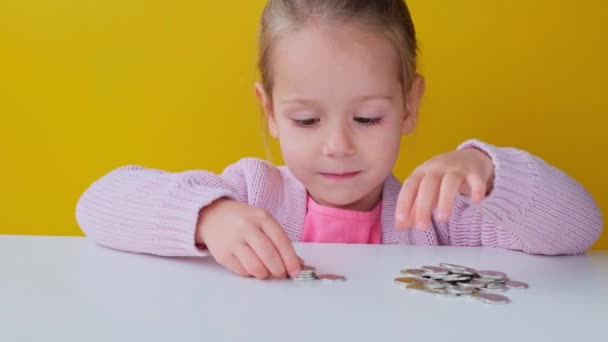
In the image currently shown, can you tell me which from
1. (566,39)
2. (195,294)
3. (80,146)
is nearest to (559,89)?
(566,39)

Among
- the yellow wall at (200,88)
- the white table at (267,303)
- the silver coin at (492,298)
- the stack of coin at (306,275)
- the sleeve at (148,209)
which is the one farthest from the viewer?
the yellow wall at (200,88)

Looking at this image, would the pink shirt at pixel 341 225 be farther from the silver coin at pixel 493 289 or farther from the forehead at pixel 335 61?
the silver coin at pixel 493 289

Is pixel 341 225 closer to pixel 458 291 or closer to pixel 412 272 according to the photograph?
pixel 412 272

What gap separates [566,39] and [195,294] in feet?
5.16

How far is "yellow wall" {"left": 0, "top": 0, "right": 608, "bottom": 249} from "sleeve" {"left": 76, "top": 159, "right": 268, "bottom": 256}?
87 cm

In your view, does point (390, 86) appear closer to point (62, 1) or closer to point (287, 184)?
point (287, 184)

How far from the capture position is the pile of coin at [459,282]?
812mm

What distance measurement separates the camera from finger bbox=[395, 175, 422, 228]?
0.86 m

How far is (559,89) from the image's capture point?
211 cm

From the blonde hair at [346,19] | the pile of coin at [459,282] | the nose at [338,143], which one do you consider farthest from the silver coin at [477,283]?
the blonde hair at [346,19]

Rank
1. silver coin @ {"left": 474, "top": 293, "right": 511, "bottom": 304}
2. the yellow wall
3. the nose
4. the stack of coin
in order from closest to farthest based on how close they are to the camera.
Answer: silver coin @ {"left": 474, "top": 293, "right": 511, "bottom": 304} → the stack of coin → the nose → the yellow wall

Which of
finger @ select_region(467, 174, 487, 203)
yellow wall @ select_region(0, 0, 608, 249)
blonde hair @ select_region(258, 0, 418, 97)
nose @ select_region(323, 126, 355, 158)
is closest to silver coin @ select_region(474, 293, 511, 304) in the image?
finger @ select_region(467, 174, 487, 203)

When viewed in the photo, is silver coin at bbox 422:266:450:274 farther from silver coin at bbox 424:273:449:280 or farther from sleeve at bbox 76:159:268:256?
sleeve at bbox 76:159:268:256

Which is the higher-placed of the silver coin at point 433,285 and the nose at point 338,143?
the nose at point 338,143
